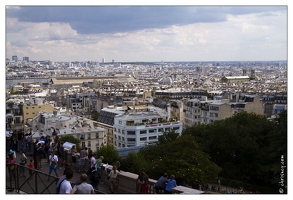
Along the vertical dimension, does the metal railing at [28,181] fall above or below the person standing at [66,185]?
below

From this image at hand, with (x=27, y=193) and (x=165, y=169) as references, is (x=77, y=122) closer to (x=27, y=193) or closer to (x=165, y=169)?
(x=165, y=169)

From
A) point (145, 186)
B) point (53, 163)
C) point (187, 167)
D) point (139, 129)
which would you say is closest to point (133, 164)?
point (187, 167)

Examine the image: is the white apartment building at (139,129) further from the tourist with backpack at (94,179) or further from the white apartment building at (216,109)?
the tourist with backpack at (94,179)

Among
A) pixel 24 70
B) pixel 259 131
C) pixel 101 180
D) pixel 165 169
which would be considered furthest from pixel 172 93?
pixel 24 70

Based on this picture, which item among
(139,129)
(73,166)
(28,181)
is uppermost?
(28,181)

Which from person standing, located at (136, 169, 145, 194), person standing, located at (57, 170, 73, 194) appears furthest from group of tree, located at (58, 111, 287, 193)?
person standing, located at (57, 170, 73, 194)

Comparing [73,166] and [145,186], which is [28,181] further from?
[73,166]

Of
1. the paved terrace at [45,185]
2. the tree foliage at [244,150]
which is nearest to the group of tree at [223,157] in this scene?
the tree foliage at [244,150]
